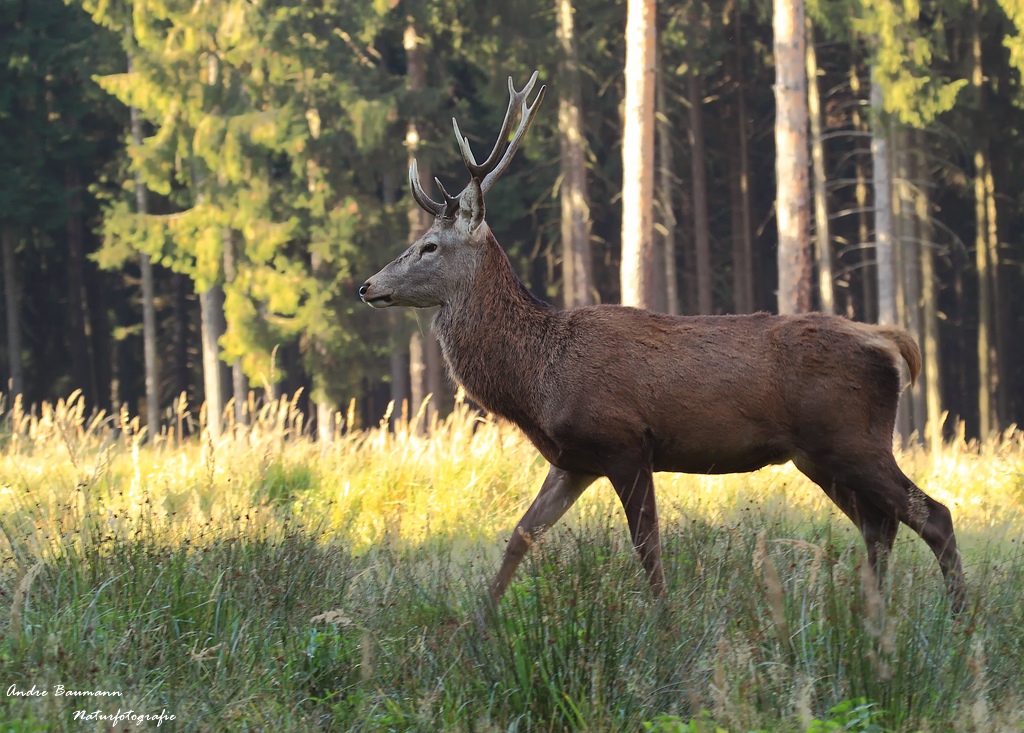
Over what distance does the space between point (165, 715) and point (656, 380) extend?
3098 millimetres

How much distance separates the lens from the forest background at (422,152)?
23.3 meters

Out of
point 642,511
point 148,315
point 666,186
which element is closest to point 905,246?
point 666,186

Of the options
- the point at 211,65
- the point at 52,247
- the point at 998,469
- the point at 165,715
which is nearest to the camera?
the point at 165,715

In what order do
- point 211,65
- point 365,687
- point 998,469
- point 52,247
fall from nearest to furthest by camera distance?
point 365,687 < point 998,469 < point 211,65 < point 52,247

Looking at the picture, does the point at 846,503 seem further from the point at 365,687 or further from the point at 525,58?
the point at 525,58

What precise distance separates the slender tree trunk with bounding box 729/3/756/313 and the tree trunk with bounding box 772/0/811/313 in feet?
42.4

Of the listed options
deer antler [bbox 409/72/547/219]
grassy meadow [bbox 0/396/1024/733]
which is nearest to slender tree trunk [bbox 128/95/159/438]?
deer antler [bbox 409/72/547/219]

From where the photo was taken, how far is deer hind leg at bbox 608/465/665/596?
5933mm

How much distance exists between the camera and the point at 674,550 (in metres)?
6.35

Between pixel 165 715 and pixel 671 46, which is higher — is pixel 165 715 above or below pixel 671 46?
below

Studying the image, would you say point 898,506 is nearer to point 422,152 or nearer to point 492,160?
point 492,160

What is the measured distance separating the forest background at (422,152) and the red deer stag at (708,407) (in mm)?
13876

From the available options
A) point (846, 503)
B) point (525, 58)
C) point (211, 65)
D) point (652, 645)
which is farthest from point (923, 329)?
point (652, 645)

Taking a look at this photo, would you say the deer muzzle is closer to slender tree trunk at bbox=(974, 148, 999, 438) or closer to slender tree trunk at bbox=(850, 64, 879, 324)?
slender tree trunk at bbox=(974, 148, 999, 438)
